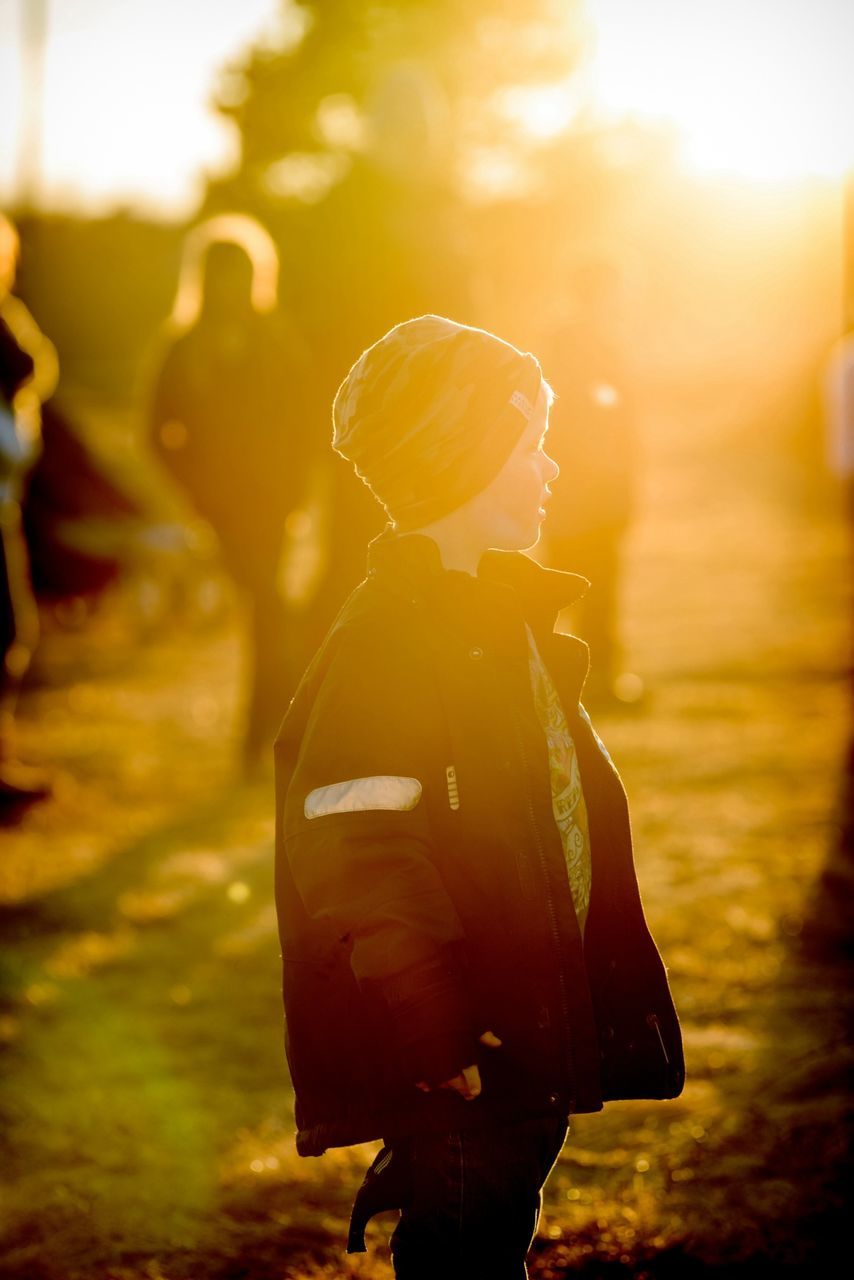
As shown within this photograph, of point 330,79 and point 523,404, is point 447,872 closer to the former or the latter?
point 523,404

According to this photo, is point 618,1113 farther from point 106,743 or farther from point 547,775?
point 106,743

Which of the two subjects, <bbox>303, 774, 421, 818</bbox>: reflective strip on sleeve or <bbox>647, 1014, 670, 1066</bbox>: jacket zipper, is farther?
<bbox>647, 1014, 670, 1066</bbox>: jacket zipper

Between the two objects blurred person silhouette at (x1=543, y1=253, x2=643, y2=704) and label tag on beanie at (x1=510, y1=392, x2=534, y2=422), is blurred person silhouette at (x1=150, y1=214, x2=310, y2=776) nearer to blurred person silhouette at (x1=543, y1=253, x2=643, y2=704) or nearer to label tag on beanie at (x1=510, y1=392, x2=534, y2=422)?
blurred person silhouette at (x1=543, y1=253, x2=643, y2=704)

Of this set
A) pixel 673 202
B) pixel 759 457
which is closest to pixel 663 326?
pixel 673 202

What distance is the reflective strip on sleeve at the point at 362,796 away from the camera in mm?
1728

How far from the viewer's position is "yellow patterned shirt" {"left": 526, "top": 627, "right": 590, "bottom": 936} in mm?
1955

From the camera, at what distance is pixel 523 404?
1.94 meters

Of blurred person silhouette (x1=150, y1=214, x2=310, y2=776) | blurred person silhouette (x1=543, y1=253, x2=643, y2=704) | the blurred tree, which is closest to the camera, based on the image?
blurred person silhouette (x1=150, y1=214, x2=310, y2=776)

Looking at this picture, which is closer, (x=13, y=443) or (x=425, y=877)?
(x=425, y=877)

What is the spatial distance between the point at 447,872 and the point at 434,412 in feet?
2.11

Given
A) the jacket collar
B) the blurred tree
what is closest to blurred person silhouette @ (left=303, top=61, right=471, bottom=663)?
the jacket collar

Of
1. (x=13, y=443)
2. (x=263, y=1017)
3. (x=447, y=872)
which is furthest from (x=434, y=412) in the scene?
(x=13, y=443)

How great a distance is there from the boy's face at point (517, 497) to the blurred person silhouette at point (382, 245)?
3123 millimetres

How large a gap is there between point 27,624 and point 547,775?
3823mm
